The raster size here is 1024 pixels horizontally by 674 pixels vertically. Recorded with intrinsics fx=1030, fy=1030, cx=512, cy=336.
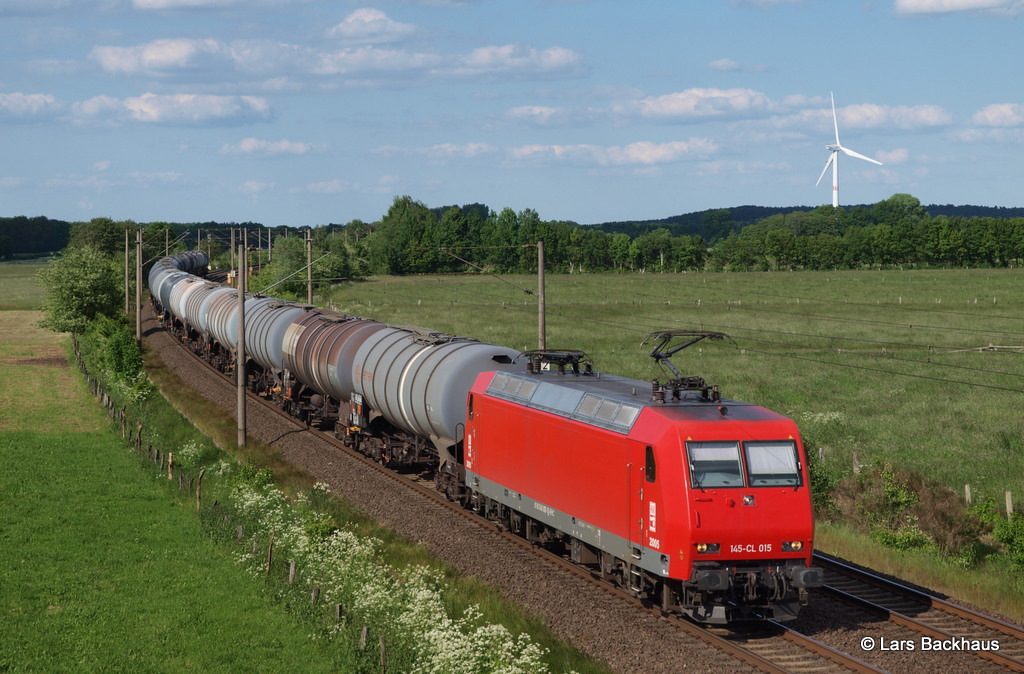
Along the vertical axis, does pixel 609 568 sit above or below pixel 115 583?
above

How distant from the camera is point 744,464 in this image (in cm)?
1744

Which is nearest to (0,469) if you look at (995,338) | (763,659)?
(763,659)

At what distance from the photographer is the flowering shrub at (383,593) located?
16.2 meters

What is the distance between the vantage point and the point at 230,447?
127ft

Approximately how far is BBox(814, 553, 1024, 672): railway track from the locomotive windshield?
332cm

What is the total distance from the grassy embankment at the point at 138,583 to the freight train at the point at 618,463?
2.34 m

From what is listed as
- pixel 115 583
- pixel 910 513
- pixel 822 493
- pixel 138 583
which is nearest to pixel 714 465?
pixel 910 513

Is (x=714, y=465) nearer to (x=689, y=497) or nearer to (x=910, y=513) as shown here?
(x=689, y=497)

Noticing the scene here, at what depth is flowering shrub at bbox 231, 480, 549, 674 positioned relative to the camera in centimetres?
1623

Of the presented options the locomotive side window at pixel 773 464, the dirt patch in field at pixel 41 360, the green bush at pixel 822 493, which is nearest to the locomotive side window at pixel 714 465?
the locomotive side window at pixel 773 464

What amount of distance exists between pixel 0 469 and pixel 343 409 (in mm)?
11940

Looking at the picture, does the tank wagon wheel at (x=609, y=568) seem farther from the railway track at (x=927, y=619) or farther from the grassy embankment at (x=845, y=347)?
the grassy embankment at (x=845, y=347)

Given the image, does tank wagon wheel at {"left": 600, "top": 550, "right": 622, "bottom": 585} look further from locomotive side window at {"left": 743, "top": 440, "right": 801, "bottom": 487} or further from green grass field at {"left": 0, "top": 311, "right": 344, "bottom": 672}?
green grass field at {"left": 0, "top": 311, "right": 344, "bottom": 672}

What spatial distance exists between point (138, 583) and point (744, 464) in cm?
1406
